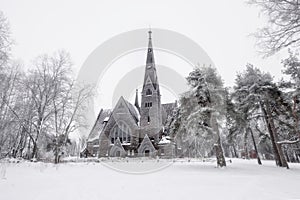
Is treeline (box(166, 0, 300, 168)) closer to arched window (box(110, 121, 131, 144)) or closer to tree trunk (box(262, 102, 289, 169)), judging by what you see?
tree trunk (box(262, 102, 289, 169))

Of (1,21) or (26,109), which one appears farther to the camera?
(26,109)

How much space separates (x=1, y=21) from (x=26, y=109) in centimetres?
1195

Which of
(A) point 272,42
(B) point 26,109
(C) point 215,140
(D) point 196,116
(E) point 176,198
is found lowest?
(E) point 176,198

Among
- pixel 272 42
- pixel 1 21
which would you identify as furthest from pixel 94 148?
pixel 272 42

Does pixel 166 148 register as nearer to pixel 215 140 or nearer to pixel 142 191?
pixel 215 140

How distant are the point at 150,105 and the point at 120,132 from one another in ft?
26.5

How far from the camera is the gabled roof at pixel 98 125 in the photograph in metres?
37.5

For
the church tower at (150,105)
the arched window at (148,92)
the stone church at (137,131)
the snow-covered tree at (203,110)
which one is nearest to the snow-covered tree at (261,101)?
the snow-covered tree at (203,110)

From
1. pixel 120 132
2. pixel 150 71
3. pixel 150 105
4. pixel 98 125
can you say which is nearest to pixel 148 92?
pixel 150 105

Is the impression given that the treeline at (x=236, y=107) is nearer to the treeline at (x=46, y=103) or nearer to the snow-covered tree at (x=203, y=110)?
the snow-covered tree at (x=203, y=110)

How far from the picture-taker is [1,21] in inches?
426

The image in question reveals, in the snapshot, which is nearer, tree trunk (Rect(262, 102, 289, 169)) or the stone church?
tree trunk (Rect(262, 102, 289, 169))

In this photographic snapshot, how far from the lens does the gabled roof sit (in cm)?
3754

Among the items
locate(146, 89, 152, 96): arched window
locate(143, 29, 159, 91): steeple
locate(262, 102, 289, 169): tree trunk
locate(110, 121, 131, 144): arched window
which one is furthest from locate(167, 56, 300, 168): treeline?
locate(143, 29, 159, 91): steeple
